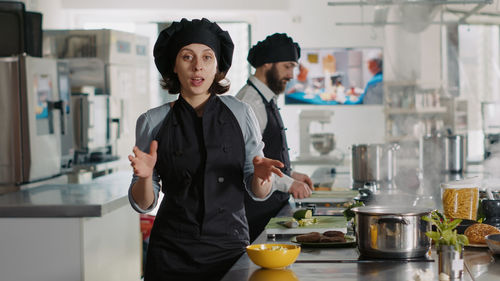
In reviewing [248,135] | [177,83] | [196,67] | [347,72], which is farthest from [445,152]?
[347,72]

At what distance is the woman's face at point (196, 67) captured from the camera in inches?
83.3

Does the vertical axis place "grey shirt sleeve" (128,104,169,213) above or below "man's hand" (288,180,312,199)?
above

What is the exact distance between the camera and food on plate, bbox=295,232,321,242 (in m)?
1.96

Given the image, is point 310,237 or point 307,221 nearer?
point 310,237

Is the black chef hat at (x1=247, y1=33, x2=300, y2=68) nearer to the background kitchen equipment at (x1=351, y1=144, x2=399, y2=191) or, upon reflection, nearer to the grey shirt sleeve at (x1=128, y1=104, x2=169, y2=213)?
the background kitchen equipment at (x1=351, y1=144, x2=399, y2=191)

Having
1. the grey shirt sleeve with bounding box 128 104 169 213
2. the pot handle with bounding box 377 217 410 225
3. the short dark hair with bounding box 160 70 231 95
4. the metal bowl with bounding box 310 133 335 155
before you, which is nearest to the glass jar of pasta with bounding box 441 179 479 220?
the pot handle with bounding box 377 217 410 225

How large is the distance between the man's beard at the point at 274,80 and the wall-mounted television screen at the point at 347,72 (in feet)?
13.8

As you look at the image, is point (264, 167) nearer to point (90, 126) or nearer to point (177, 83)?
point (177, 83)

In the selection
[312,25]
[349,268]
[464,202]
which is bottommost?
[349,268]

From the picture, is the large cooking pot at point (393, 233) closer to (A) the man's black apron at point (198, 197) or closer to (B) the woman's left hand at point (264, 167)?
(B) the woman's left hand at point (264, 167)

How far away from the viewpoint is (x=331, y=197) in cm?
308

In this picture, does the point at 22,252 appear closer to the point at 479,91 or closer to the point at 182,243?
the point at 182,243

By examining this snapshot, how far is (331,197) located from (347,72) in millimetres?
5063

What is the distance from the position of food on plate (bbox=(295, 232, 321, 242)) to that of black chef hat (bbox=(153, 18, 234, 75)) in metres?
0.69
